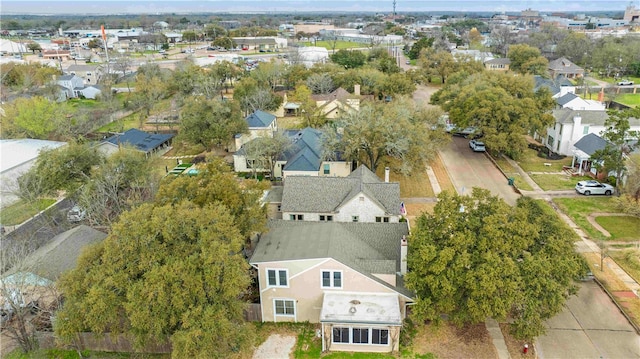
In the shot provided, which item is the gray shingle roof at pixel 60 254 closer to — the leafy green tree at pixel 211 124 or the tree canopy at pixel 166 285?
the tree canopy at pixel 166 285

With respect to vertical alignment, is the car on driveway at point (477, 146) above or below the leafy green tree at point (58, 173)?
below

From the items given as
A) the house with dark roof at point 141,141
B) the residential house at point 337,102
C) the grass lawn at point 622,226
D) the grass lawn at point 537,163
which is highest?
the residential house at point 337,102

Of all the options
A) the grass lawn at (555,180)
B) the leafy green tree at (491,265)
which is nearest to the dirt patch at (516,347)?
the leafy green tree at (491,265)

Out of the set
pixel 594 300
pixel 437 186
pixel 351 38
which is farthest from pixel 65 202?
pixel 351 38

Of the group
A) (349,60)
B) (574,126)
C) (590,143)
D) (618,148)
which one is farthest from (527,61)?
(618,148)

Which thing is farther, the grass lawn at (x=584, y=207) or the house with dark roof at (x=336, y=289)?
the grass lawn at (x=584, y=207)

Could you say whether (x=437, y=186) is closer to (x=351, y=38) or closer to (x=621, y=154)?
(x=621, y=154)

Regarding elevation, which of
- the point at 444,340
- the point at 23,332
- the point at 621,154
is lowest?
the point at 444,340

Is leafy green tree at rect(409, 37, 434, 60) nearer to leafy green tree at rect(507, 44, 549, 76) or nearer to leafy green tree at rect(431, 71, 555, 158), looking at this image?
leafy green tree at rect(507, 44, 549, 76)
